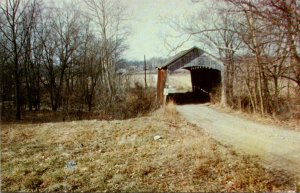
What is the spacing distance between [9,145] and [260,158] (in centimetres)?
878

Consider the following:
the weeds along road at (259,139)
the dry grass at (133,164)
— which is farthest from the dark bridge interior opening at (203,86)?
the dry grass at (133,164)

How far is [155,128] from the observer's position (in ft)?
44.6

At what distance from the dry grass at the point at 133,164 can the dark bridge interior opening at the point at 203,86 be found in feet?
41.2

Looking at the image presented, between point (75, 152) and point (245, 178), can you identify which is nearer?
point (245, 178)

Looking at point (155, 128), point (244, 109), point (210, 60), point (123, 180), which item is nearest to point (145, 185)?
point (123, 180)

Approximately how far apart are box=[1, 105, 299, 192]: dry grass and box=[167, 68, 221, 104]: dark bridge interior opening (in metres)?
12.6

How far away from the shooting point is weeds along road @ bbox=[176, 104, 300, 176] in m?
→ 9.10

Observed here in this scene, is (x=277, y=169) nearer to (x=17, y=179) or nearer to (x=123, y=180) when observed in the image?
(x=123, y=180)

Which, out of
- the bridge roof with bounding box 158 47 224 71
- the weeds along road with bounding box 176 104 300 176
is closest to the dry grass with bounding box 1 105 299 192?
the weeds along road with bounding box 176 104 300 176

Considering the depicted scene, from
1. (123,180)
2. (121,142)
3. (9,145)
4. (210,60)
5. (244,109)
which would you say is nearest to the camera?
(123,180)

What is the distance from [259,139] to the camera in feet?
38.3

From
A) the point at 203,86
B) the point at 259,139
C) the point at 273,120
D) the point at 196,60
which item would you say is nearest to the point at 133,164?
the point at 259,139

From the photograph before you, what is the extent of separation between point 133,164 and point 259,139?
4509mm

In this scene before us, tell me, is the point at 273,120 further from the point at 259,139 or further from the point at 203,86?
the point at 203,86
